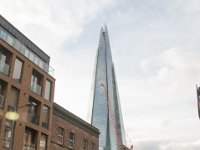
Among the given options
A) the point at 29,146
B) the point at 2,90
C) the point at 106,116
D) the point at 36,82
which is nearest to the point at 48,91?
the point at 36,82

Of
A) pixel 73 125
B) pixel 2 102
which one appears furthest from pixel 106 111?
pixel 2 102

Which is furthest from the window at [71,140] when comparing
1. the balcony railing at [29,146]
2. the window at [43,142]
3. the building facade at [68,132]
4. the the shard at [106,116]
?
the the shard at [106,116]

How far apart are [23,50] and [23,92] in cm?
519

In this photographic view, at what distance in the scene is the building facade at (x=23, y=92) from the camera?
32562mm

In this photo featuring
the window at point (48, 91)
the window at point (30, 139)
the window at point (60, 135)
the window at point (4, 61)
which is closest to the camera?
the window at point (4, 61)

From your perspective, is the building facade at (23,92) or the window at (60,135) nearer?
the building facade at (23,92)

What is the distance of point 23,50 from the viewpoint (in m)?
37.5

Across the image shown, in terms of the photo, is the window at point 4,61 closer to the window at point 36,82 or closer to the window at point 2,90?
the window at point 2,90

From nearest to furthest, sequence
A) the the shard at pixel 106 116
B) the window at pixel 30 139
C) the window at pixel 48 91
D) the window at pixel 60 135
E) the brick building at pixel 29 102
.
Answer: the brick building at pixel 29 102
the window at pixel 30 139
the window at pixel 48 91
the window at pixel 60 135
the the shard at pixel 106 116

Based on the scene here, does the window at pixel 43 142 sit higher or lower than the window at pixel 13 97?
lower

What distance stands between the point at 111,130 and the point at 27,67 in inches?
5907

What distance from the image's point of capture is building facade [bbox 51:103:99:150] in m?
40.2

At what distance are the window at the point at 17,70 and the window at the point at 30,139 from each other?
5574 millimetres

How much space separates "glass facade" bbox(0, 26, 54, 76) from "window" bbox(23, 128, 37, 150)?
26.5ft
